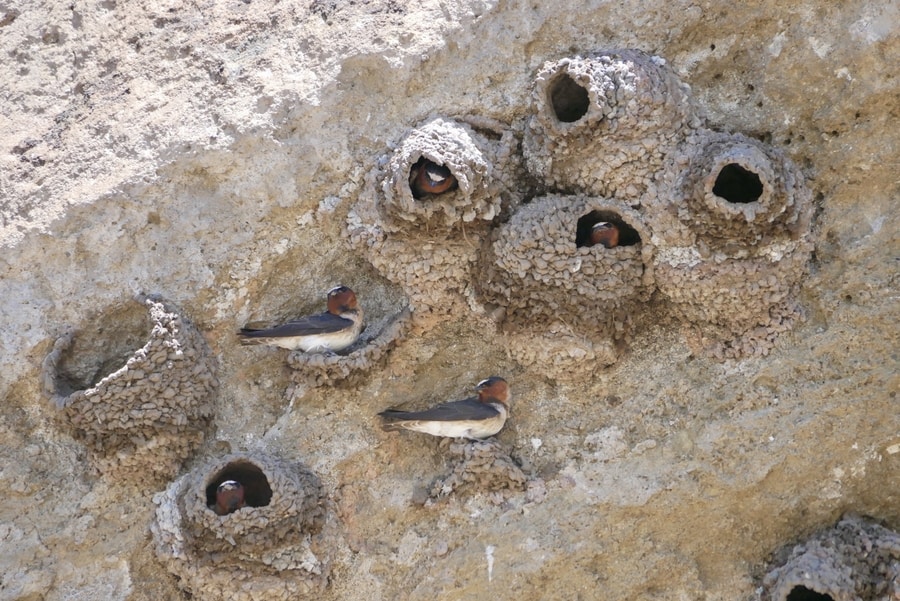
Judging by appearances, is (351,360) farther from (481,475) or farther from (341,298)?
(481,475)

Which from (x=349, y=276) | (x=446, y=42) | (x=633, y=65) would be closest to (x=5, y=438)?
(x=349, y=276)

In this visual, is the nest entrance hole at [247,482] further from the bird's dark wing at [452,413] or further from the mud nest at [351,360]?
the bird's dark wing at [452,413]

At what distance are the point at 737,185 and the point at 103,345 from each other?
309 cm

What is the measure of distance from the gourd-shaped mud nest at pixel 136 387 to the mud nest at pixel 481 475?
1195 millimetres

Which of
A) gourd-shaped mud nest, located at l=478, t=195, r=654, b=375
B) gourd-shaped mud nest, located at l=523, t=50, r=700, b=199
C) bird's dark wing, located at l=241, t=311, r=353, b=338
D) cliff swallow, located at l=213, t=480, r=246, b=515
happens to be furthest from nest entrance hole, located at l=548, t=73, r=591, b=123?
cliff swallow, located at l=213, t=480, r=246, b=515

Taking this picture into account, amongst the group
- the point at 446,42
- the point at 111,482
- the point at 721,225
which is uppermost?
the point at 446,42

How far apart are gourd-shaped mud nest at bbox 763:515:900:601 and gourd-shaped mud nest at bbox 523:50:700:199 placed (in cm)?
182

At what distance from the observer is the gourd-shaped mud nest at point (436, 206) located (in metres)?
5.90

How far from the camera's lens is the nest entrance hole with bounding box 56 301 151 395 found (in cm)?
603

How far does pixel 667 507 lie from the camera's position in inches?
229

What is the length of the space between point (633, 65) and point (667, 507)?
80.5 inches

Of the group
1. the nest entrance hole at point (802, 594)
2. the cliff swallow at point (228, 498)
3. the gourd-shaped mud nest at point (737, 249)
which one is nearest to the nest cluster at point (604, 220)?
the gourd-shaped mud nest at point (737, 249)

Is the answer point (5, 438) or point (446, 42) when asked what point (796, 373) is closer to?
point (446, 42)

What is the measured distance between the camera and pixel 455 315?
6199 millimetres
